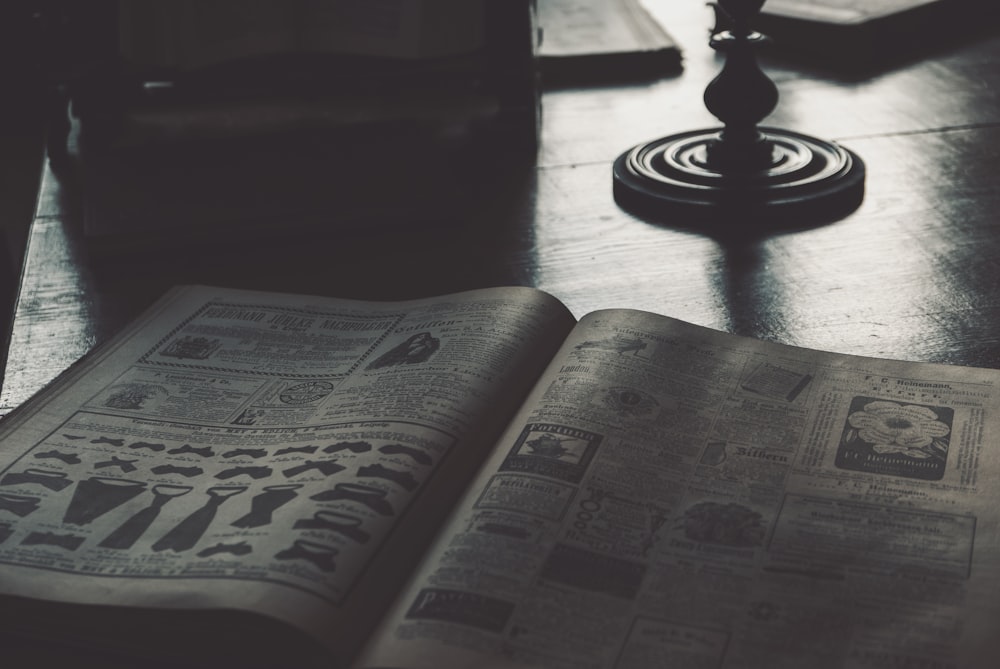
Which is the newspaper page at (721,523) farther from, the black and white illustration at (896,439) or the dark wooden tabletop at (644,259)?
the dark wooden tabletop at (644,259)

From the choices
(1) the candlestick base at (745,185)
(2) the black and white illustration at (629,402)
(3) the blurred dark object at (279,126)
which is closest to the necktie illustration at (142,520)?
→ (2) the black and white illustration at (629,402)

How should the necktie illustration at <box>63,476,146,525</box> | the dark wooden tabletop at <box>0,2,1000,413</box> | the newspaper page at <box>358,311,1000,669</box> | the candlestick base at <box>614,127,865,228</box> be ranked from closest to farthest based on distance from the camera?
the newspaper page at <box>358,311,1000,669</box> < the necktie illustration at <box>63,476,146,525</box> < the dark wooden tabletop at <box>0,2,1000,413</box> < the candlestick base at <box>614,127,865,228</box>

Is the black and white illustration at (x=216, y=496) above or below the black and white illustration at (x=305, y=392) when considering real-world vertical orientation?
above

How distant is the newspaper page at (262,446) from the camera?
57cm

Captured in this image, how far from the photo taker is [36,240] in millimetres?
1147

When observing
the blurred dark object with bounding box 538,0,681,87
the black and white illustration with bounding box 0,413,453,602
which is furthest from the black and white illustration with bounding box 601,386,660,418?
the blurred dark object with bounding box 538,0,681,87

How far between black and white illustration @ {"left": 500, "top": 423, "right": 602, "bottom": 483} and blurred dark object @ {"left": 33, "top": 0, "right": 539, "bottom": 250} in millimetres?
492

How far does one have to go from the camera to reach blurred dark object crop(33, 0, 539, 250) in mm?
1134

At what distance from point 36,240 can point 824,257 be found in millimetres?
794

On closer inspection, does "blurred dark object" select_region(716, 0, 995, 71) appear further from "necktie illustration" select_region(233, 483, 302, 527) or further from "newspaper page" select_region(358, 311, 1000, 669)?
"necktie illustration" select_region(233, 483, 302, 527)

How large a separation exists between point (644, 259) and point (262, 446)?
460 mm

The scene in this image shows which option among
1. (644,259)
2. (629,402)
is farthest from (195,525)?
(644,259)

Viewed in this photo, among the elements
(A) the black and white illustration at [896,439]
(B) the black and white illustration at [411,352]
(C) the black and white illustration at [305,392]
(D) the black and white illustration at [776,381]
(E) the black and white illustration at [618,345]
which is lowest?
(A) the black and white illustration at [896,439]

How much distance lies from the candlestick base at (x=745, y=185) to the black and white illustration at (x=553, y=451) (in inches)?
19.6
